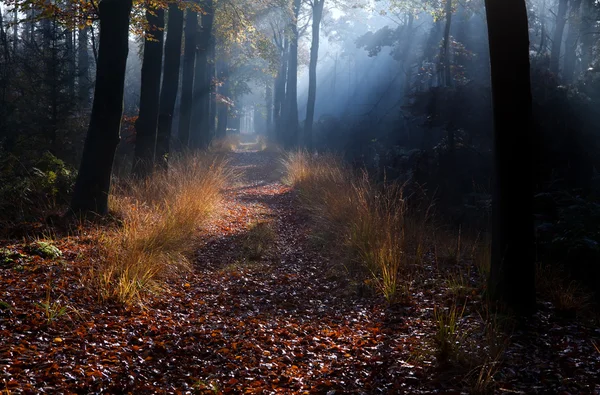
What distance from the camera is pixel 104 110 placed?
7805mm

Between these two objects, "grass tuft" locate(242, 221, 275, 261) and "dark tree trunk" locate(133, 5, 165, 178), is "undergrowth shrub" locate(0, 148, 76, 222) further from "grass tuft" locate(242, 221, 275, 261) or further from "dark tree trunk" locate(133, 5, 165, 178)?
"grass tuft" locate(242, 221, 275, 261)

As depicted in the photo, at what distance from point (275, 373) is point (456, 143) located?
34.7 feet

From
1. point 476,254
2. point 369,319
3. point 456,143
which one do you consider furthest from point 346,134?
point 369,319

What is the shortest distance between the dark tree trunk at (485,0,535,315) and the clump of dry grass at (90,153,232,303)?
3556 mm

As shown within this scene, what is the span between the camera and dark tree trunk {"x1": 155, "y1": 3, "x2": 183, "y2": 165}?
41.7 feet

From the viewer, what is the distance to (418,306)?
5.18 metres

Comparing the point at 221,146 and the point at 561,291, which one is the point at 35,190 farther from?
the point at 221,146

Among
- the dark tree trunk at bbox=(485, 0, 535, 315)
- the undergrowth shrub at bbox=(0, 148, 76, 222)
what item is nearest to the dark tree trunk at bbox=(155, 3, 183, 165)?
the undergrowth shrub at bbox=(0, 148, 76, 222)

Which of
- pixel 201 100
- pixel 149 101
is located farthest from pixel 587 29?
pixel 149 101

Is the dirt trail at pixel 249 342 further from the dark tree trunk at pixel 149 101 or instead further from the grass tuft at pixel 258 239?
the dark tree trunk at pixel 149 101

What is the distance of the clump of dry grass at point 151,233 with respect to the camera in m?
5.04

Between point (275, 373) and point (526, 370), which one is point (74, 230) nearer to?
point (275, 373)

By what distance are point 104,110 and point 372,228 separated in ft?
14.7

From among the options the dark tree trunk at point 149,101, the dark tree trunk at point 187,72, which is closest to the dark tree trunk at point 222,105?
the dark tree trunk at point 187,72
